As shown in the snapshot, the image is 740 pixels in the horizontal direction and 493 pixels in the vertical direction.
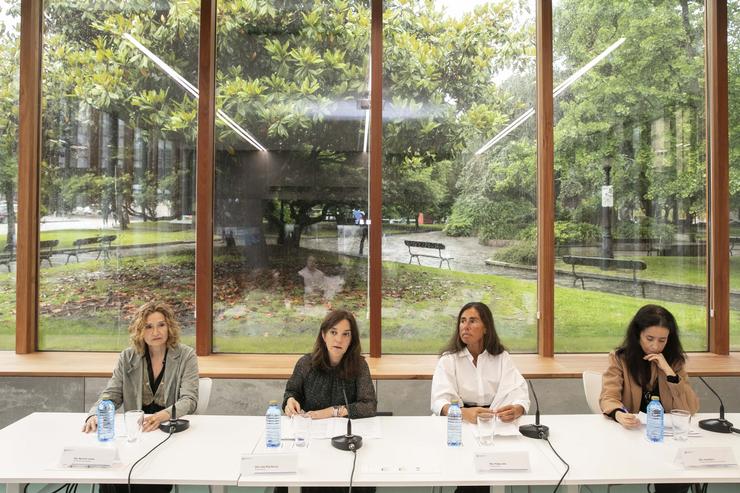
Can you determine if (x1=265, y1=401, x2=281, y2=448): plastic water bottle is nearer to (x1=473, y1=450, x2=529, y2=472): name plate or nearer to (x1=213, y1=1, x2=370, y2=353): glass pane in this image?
(x1=473, y1=450, x2=529, y2=472): name plate

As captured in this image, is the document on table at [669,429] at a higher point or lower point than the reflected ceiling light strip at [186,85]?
lower

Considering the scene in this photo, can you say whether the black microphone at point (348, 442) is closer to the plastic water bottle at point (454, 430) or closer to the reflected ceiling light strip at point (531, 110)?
the plastic water bottle at point (454, 430)

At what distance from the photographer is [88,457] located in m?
2.14

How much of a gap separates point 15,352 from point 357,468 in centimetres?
355

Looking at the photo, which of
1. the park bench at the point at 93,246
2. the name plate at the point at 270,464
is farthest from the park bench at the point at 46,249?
the name plate at the point at 270,464

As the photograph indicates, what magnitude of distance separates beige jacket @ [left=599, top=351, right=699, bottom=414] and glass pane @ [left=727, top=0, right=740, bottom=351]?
215cm

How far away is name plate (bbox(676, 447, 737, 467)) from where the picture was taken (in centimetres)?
215

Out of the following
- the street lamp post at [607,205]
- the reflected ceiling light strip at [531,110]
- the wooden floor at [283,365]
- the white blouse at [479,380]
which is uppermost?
the reflected ceiling light strip at [531,110]

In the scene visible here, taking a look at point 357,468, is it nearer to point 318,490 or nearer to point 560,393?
point 318,490

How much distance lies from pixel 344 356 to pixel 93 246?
2.65 m

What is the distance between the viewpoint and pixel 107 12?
4504 millimetres

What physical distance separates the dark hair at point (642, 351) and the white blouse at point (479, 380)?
0.56 meters

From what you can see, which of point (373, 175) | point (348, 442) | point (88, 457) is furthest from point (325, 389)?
point (373, 175)

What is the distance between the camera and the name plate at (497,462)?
6.92ft
